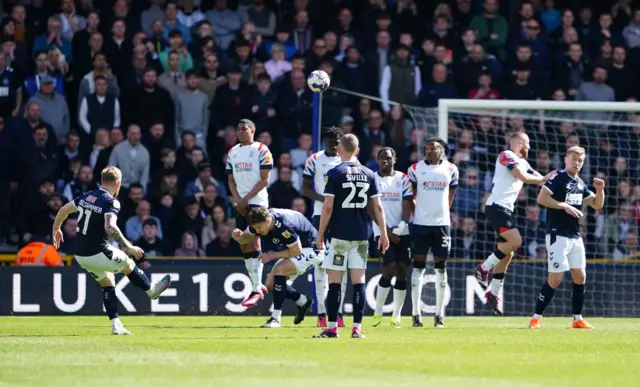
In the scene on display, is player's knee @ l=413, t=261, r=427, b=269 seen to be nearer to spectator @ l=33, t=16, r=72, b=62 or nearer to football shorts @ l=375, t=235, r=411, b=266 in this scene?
football shorts @ l=375, t=235, r=411, b=266

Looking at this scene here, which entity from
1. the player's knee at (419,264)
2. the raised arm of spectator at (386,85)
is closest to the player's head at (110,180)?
the player's knee at (419,264)

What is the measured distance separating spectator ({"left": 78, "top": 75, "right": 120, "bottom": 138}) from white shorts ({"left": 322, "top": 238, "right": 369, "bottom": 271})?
30.8 feet

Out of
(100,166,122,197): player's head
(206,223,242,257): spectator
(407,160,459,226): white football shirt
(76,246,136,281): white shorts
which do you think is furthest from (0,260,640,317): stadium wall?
(100,166,122,197): player's head

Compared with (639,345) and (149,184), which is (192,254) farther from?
(639,345)

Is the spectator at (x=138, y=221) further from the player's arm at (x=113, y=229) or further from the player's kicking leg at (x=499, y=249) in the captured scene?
the player's arm at (x=113, y=229)

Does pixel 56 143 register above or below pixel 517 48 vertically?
below

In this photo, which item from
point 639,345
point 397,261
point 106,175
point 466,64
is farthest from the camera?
point 466,64

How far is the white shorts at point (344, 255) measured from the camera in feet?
43.0

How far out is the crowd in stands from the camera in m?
21.1

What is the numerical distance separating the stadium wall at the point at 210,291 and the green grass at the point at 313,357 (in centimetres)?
387

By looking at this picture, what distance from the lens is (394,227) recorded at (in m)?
16.8

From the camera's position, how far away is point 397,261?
16.7 meters

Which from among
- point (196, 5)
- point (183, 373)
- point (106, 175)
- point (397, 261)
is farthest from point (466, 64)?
point (183, 373)

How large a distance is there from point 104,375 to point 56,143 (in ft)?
40.5
